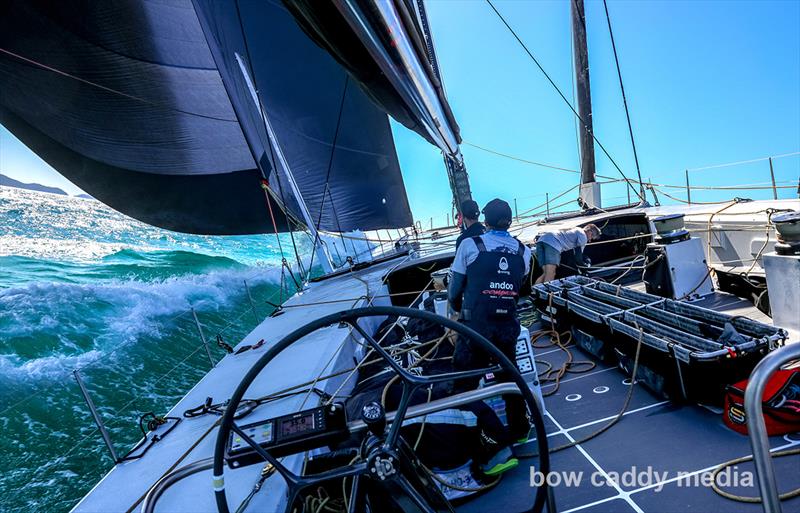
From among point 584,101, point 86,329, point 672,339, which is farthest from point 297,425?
point 86,329

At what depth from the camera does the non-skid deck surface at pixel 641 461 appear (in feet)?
5.07

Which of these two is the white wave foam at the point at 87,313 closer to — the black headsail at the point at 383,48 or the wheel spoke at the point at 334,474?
the black headsail at the point at 383,48

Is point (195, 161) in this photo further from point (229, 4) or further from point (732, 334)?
point (732, 334)

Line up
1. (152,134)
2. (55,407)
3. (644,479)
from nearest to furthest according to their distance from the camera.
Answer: (644,479)
(55,407)
(152,134)

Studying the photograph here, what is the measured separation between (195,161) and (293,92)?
2.97 metres

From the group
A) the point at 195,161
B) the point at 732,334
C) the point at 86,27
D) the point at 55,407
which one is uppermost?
the point at 86,27

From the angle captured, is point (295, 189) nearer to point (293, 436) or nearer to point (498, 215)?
point (498, 215)

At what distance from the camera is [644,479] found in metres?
1.68

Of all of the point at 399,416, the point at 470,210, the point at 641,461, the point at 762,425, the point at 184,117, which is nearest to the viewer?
the point at 762,425

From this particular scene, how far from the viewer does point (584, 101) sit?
727cm

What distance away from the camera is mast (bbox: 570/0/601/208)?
7082 millimetres

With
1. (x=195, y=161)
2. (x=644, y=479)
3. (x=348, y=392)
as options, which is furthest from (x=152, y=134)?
(x=644, y=479)

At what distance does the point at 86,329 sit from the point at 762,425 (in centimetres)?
1150

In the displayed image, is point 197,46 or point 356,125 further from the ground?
point 197,46
